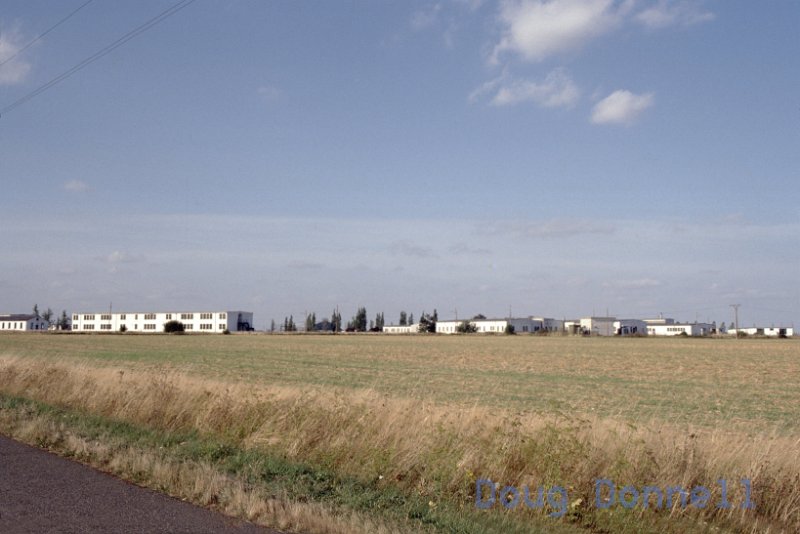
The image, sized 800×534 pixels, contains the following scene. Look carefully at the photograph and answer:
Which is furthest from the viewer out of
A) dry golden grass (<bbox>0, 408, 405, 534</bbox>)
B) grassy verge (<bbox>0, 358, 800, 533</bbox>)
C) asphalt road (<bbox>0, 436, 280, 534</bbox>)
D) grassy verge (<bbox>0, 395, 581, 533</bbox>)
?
grassy verge (<bbox>0, 358, 800, 533</bbox>)

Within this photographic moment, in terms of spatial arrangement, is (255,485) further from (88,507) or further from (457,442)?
(457,442)

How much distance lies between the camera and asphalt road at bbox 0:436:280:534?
250 inches

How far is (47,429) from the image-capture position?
37.6ft

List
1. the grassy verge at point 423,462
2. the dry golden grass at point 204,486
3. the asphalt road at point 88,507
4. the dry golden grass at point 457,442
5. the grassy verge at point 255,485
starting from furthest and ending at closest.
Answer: the dry golden grass at point 457,442 < the grassy verge at point 423,462 < the grassy verge at point 255,485 < the dry golden grass at point 204,486 < the asphalt road at point 88,507

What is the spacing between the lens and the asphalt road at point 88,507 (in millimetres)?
6340

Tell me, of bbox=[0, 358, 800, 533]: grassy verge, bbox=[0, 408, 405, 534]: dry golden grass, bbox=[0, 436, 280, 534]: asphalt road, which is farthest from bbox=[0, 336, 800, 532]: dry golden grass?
bbox=[0, 436, 280, 534]: asphalt road

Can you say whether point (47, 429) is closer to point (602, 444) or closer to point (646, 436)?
point (602, 444)

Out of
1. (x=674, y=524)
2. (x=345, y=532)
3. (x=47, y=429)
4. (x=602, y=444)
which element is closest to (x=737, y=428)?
(x=602, y=444)

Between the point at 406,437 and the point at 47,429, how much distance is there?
630cm

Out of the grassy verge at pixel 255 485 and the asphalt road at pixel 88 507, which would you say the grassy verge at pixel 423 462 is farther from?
the asphalt road at pixel 88 507

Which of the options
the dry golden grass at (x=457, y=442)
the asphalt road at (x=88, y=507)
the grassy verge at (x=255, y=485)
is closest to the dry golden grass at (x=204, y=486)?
the grassy verge at (x=255, y=485)

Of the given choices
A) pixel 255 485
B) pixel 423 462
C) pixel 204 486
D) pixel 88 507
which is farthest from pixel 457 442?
pixel 88 507

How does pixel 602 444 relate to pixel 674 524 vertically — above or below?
above

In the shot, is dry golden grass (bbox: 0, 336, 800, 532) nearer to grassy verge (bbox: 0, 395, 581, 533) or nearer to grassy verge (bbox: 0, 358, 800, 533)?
grassy verge (bbox: 0, 358, 800, 533)
